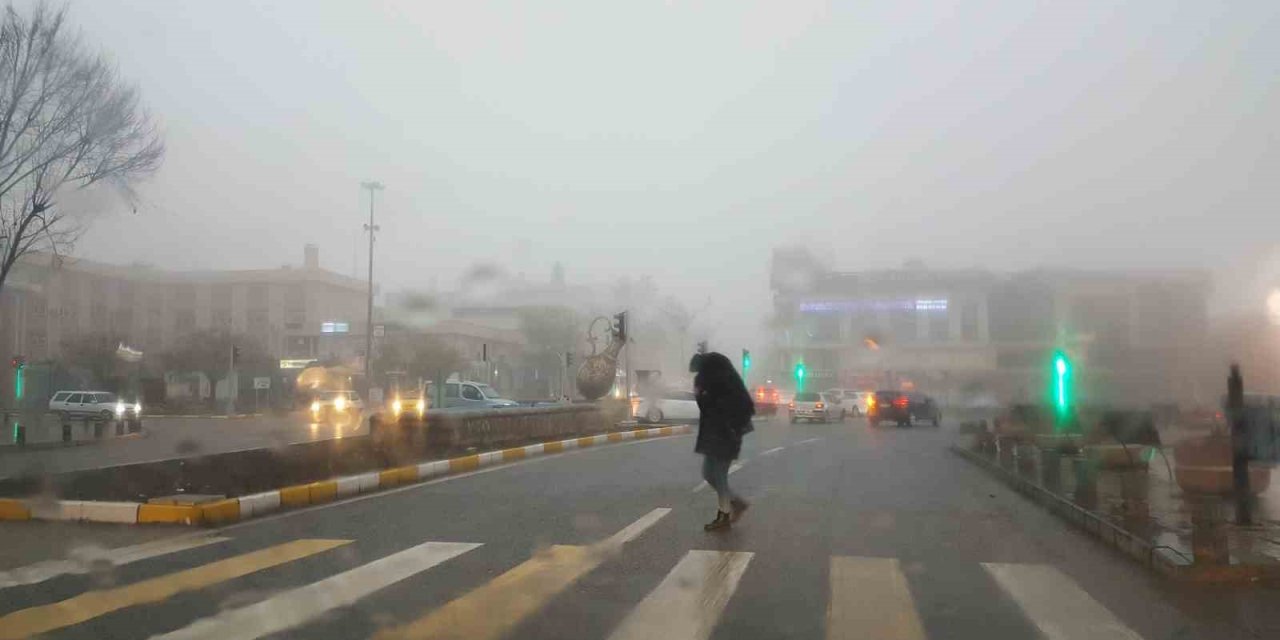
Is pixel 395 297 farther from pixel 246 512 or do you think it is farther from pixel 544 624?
pixel 544 624

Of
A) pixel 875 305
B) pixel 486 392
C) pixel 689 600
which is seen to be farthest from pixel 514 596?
pixel 486 392

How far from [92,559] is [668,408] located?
28.0 meters

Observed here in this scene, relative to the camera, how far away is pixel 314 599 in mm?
6379

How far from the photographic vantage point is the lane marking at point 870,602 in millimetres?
5621

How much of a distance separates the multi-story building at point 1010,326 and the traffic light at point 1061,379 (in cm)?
11

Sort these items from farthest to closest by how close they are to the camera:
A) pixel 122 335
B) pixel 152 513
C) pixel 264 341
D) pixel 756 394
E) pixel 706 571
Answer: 1. pixel 264 341
2. pixel 756 394
3. pixel 122 335
4. pixel 152 513
5. pixel 706 571

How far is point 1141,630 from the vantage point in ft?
18.8

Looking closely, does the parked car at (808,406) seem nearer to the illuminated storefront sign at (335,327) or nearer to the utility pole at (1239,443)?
Result: the illuminated storefront sign at (335,327)

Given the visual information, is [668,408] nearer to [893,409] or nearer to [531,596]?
[893,409]

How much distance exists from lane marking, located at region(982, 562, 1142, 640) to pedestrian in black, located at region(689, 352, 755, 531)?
104 inches

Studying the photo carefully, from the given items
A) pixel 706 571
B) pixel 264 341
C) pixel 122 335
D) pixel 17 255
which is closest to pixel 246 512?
pixel 706 571

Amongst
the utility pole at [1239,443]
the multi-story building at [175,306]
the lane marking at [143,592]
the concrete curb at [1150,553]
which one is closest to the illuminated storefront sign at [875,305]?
the concrete curb at [1150,553]

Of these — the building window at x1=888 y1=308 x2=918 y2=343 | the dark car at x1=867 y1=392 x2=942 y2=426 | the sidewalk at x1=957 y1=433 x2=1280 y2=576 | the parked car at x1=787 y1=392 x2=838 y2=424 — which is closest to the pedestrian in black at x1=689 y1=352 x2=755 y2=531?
the sidewalk at x1=957 y1=433 x2=1280 y2=576

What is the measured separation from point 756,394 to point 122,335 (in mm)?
27056
